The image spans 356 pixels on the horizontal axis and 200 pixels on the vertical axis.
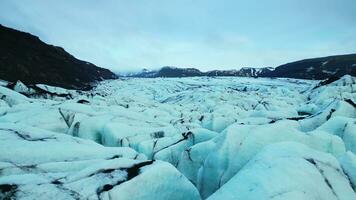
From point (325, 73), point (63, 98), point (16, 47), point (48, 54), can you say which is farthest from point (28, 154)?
point (325, 73)

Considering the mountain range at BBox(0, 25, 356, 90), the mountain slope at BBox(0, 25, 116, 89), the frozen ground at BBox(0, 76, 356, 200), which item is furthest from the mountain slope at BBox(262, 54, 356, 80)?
the frozen ground at BBox(0, 76, 356, 200)

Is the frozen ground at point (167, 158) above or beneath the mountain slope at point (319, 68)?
beneath

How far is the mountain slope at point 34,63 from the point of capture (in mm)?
43750

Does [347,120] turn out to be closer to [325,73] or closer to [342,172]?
[342,172]

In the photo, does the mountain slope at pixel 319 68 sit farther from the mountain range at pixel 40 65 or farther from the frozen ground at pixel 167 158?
the frozen ground at pixel 167 158

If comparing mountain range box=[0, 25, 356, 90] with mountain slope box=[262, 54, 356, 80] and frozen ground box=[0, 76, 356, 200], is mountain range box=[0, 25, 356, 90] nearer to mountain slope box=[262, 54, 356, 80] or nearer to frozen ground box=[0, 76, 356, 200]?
mountain slope box=[262, 54, 356, 80]

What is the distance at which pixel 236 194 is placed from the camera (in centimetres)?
478

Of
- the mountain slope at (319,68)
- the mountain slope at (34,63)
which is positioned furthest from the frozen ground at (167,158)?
the mountain slope at (319,68)

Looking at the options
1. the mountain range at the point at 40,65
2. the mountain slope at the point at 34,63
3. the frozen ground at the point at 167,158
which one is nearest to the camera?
the frozen ground at the point at 167,158

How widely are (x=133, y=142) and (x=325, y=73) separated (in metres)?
77.5

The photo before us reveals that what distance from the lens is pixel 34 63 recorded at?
51625 mm

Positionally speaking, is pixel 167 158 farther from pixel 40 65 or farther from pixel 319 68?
pixel 319 68

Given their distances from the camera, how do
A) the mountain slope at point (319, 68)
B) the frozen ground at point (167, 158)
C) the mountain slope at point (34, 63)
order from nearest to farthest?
the frozen ground at point (167, 158), the mountain slope at point (34, 63), the mountain slope at point (319, 68)

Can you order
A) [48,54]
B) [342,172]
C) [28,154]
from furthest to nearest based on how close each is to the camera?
[48,54] < [28,154] < [342,172]
